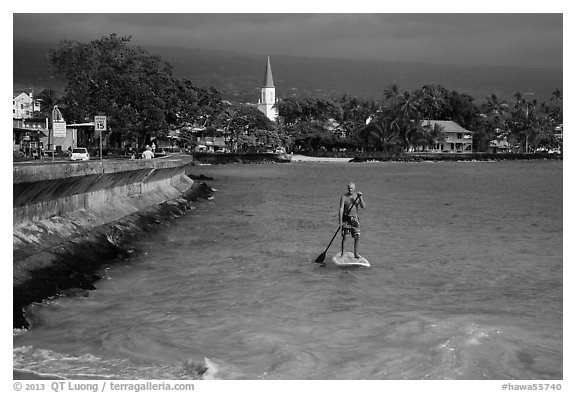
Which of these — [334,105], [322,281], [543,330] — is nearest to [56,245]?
[322,281]

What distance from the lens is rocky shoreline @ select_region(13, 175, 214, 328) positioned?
13852 millimetres

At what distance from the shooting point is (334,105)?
512 ft

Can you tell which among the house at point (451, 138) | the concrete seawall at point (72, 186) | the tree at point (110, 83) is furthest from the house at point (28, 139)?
the house at point (451, 138)

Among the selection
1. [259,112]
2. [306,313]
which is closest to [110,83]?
[306,313]

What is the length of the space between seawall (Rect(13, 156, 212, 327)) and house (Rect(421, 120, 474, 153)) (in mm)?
137774

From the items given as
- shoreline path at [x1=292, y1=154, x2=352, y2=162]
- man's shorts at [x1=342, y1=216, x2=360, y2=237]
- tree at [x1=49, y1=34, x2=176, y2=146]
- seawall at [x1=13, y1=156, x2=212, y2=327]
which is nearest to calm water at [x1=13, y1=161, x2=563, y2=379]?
seawall at [x1=13, y1=156, x2=212, y2=327]

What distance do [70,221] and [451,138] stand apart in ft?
502

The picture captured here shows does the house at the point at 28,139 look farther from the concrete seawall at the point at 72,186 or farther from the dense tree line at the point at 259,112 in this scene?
the concrete seawall at the point at 72,186

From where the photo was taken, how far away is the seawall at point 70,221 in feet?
48.8

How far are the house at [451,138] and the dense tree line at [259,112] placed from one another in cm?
266

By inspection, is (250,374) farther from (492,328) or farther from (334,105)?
(334,105)

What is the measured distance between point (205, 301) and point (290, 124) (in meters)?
144

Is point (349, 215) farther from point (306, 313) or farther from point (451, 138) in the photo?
point (451, 138)

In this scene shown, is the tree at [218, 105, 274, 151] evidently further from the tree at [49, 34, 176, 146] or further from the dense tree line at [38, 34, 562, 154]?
the tree at [49, 34, 176, 146]
